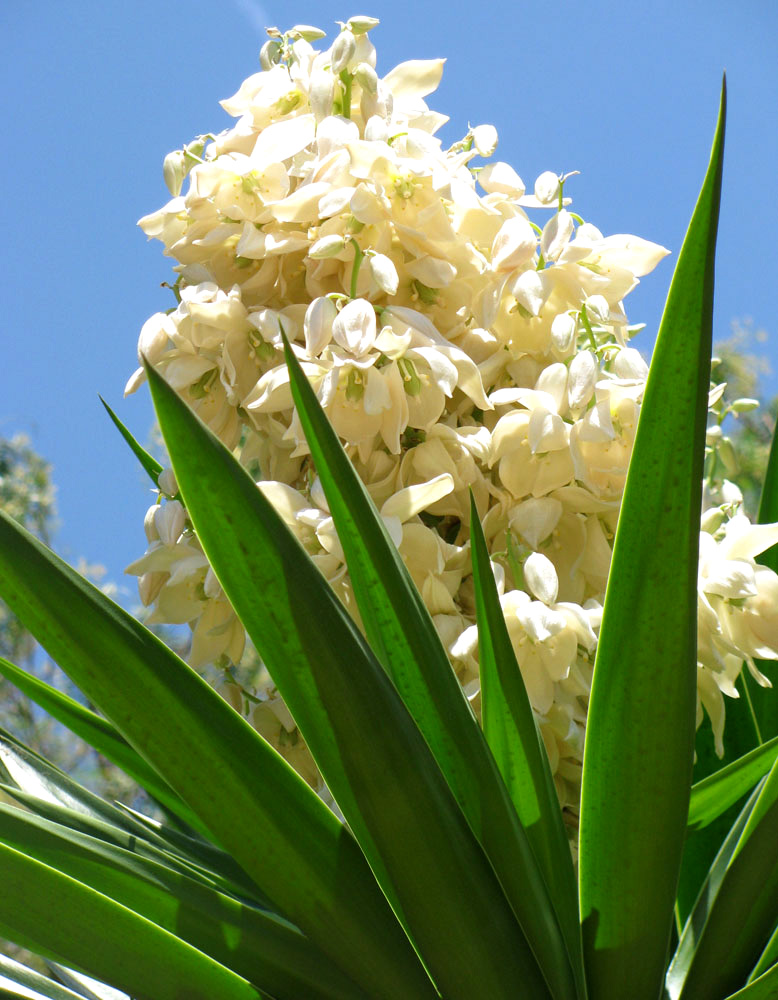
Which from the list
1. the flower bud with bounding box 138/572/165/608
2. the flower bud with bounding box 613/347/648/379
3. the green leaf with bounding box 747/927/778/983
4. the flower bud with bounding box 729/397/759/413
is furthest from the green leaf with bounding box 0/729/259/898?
the flower bud with bounding box 729/397/759/413

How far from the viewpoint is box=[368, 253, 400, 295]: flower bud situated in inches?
34.7

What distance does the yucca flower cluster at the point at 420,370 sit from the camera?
0.83 metres

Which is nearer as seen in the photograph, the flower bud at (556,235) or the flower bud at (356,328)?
the flower bud at (356,328)

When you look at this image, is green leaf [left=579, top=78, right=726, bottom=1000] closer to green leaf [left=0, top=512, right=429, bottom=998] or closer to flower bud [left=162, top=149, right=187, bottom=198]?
green leaf [left=0, top=512, right=429, bottom=998]

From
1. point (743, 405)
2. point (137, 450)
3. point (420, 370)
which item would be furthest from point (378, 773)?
point (743, 405)

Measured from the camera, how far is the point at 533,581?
2.70ft

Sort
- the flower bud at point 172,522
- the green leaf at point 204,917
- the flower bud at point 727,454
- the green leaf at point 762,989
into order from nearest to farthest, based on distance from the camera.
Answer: the green leaf at point 762,989
the green leaf at point 204,917
the flower bud at point 172,522
the flower bud at point 727,454

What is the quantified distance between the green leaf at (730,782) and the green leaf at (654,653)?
0.17m

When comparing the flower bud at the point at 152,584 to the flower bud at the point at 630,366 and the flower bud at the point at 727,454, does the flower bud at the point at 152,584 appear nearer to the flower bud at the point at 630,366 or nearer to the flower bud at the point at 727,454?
the flower bud at the point at 630,366

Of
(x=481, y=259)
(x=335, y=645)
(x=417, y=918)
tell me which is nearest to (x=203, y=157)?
(x=481, y=259)

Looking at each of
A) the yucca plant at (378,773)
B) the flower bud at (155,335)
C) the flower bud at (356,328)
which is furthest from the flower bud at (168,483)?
the yucca plant at (378,773)

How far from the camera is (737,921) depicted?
2.36 feet

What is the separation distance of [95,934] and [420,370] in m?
0.49

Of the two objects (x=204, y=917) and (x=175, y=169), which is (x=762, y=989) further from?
(x=175, y=169)
